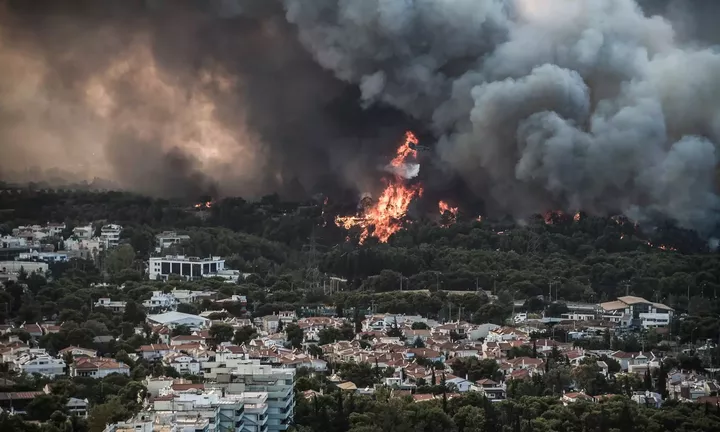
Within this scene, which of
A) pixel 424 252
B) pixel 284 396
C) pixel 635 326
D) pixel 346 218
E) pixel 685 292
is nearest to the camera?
pixel 284 396

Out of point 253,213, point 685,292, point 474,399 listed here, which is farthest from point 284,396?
point 253,213

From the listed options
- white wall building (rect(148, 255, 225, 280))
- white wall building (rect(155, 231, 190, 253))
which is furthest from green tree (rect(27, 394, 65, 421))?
white wall building (rect(155, 231, 190, 253))

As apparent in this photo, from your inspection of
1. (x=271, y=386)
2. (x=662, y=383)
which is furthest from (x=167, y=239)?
(x=271, y=386)

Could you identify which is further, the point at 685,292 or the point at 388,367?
the point at 685,292

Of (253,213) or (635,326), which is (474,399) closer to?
(635,326)

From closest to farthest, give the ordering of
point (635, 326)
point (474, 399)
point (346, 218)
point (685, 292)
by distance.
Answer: point (474, 399), point (635, 326), point (685, 292), point (346, 218)

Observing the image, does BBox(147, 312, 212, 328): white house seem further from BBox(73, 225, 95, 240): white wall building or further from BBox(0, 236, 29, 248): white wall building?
BBox(73, 225, 95, 240): white wall building
